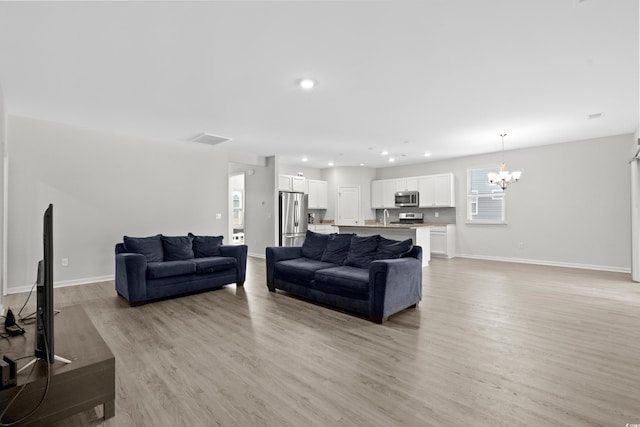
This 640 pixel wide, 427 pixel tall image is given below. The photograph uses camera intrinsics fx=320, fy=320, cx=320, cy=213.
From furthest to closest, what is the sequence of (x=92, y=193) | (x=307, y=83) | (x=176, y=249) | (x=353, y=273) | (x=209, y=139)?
(x=209, y=139) < (x=92, y=193) < (x=176, y=249) < (x=353, y=273) < (x=307, y=83)

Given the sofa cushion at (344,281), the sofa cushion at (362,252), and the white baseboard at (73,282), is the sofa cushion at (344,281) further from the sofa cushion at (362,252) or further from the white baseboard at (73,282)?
the white baseboard at (73,282)

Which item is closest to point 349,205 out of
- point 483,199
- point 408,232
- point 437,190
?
point 437,190

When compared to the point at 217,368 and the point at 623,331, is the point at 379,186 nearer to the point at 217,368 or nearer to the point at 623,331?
the point at 623,331

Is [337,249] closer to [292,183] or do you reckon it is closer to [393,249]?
[393,249]

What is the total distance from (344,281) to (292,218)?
4817mm

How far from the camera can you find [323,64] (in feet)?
10.4

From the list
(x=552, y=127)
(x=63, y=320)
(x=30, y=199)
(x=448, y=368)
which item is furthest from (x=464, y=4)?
(x=30, y=199)

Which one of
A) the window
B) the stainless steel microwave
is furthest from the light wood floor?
the stainless steel microwave

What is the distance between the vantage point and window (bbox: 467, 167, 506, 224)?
7.75 m

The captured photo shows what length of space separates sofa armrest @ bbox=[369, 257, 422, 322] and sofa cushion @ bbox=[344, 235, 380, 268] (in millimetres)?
541

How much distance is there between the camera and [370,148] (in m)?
7.16

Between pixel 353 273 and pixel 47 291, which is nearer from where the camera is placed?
pixel 47 291

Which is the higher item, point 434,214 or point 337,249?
point 434,214

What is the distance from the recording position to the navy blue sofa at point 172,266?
402 centimetres
